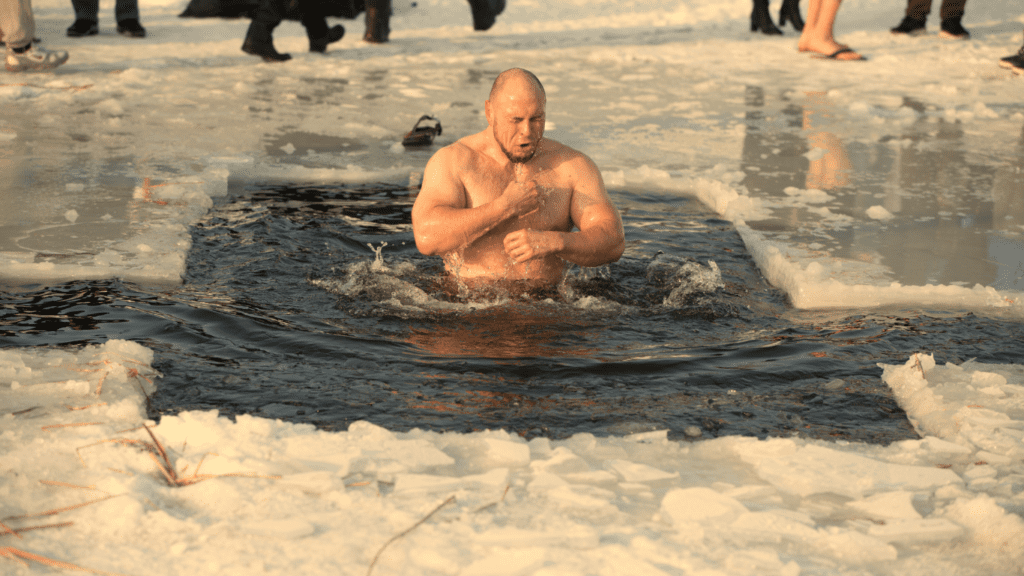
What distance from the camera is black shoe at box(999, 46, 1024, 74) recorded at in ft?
31.2

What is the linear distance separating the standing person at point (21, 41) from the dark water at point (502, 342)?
4.45m

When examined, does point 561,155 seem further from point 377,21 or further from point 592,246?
point 377,21

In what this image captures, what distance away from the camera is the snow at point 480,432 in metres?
2.08

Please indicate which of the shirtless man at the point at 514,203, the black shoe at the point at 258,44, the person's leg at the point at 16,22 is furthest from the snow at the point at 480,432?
the shirtless man at the point at 514,203

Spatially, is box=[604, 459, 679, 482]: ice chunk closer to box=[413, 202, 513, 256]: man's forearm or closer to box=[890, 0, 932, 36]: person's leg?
box=[413, 202, 513, 256]: man's forearm

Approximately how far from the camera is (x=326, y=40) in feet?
34.9

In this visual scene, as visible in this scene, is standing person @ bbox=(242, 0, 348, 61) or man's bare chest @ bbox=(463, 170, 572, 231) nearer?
man's bare chest @ bbox=(463, 170, 572, 231)

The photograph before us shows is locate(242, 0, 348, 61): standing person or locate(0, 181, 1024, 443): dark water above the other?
locate(242, 0, 348, 61): standing person

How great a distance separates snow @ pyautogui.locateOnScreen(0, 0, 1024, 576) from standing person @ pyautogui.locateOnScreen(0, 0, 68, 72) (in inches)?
5.6

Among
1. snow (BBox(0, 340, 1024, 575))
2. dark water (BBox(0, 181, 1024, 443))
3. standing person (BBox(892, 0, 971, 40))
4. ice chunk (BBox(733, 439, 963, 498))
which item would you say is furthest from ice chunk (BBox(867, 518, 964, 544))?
standing person (BBox(892, 0, 971, 40))

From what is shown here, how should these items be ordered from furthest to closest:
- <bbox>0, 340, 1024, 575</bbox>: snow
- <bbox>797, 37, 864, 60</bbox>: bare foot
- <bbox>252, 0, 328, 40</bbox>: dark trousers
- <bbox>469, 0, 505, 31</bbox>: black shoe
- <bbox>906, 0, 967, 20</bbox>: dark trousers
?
<bbox>469, 0, 505, 31</bbox>: black shoe → <bbox>906, 0, 967, 20</bbox>: dark trousers → <bbox>797, 37, 864, 60</bbox>: bare foot → <bbox>252, 0, 328, 40</bbox>: dark trousers → <bbox>0, 340, 1024, 575</bbox>: snow

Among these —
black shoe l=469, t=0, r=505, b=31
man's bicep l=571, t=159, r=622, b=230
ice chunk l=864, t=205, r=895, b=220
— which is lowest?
ice chunk l=864, t=205, r=895, b=220

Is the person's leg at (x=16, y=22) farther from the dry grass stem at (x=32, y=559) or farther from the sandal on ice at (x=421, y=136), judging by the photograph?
the dry grass stem at (x=32, y=559)

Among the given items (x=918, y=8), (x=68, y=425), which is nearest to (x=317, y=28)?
(x=918, y=8)
